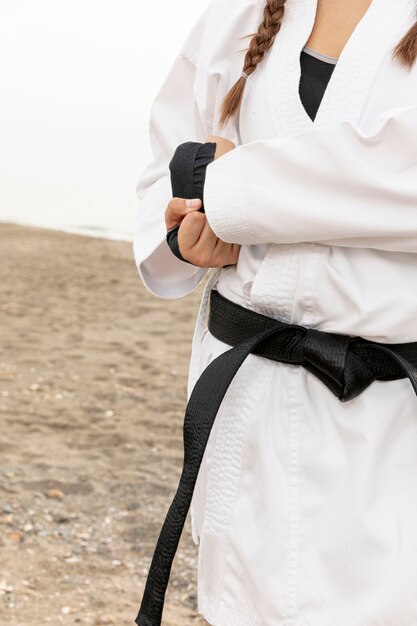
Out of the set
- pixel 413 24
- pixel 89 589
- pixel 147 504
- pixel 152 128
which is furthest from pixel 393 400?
pixel 147 504

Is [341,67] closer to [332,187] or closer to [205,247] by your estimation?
[332,187]

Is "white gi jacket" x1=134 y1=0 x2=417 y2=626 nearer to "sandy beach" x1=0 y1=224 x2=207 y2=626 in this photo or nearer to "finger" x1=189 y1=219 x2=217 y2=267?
"finger" x1=189 y1=219 x2=217 y2=267

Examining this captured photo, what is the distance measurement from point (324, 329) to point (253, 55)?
40cm

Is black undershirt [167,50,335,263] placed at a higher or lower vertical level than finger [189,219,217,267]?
higher

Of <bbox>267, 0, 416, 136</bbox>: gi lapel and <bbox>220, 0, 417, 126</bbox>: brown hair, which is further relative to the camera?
<bbox>220, 0, 417, 126</bbox>: brown hair

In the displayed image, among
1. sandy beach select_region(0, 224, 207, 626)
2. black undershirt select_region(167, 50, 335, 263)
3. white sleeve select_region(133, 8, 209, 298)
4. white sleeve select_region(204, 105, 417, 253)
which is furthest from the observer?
sandy beach select_region(0, 224, 207, 626)

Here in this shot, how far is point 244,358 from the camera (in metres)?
1.21

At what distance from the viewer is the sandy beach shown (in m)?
2.56

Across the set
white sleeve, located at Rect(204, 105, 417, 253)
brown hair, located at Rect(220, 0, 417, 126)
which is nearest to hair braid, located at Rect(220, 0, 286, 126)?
brown hair, located at Rect(220, 0, 417, 126)

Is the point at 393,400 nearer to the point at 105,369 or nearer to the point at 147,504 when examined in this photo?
the point at 147,504

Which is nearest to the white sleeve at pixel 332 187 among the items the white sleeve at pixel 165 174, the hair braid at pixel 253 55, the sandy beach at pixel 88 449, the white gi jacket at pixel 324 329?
the white gi jacket at pixel 324 329

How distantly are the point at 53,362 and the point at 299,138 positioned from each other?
3.69 m

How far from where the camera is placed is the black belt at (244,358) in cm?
116

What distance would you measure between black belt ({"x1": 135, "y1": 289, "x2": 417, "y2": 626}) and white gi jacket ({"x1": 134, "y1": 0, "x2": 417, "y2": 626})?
19mm
